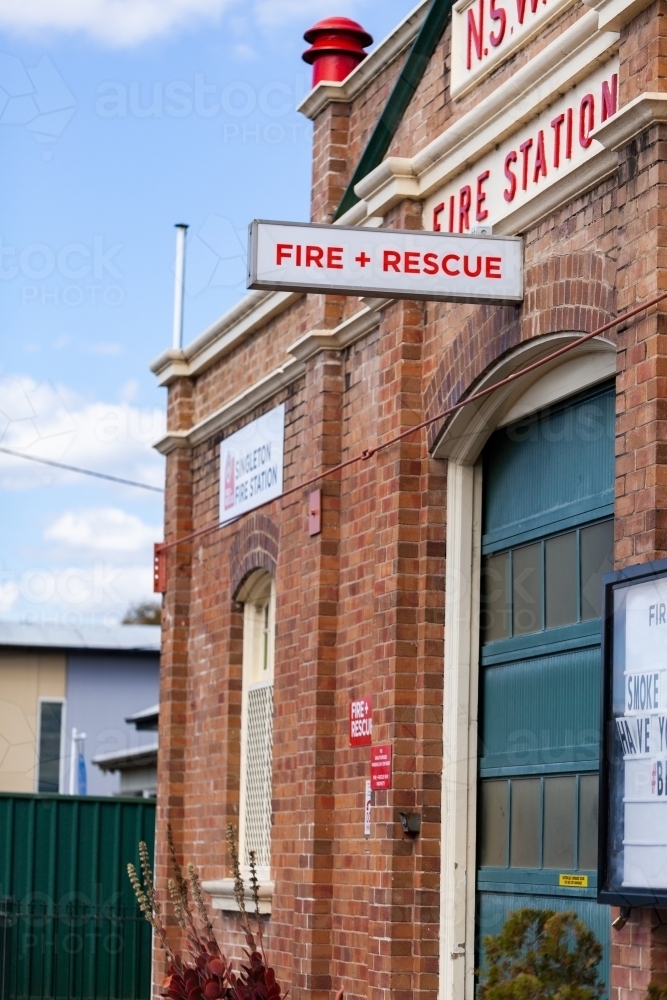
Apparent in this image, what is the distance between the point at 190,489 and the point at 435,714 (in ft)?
18.2

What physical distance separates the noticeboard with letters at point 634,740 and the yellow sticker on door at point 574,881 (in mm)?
1193

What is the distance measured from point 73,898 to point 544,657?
886 cm

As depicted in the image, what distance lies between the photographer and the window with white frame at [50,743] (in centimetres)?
2855

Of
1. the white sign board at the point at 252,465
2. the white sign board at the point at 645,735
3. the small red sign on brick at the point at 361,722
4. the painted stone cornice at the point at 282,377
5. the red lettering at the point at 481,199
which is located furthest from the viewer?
the white sign board at the point at 252,465

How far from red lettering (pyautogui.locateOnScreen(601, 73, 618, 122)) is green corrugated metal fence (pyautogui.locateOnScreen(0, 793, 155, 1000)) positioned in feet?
34.4

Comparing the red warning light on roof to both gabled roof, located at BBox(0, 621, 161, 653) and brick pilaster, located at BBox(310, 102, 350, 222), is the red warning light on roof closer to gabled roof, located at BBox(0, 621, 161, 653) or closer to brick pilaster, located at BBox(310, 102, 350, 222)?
brick pilaster, located at BBox(310, 102, 350, 222)

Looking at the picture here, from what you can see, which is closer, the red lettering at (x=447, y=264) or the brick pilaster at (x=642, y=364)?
the brick pilaster at (x=642, y=364)

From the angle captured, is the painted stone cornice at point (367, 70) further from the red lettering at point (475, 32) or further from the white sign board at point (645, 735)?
the white sign board at point (645, 735)

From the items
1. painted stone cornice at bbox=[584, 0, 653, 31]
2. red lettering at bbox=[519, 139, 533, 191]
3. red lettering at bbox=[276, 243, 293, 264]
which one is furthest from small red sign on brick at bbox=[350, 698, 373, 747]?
painted stone cornice at bbox=[584, 0, 653, 31]

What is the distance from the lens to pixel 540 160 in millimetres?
8133

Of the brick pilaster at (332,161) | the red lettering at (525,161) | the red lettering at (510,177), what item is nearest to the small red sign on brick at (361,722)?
the red lettering at (510,177)

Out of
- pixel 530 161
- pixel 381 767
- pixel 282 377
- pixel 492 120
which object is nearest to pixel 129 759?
pixel 282 377

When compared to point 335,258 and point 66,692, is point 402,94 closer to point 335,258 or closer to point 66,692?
point 335,258

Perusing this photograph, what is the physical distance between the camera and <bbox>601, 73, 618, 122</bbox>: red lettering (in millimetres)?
7379
